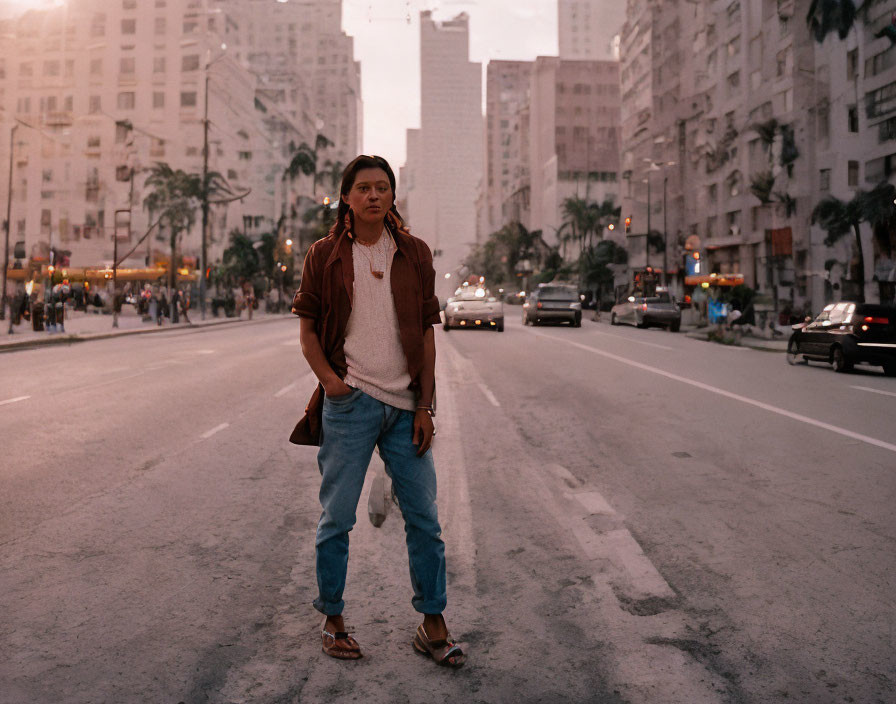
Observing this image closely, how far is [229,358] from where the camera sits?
71.1 feet

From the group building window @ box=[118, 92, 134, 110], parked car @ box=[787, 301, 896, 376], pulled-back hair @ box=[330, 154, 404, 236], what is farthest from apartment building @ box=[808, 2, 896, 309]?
building window @ box=[118, 92, 134, 110]

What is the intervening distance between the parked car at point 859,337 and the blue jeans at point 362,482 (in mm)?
17995

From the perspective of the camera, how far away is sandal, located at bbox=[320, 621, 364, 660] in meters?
3.69

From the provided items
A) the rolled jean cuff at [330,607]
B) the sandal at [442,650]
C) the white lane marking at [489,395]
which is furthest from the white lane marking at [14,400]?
the sandal at [442,650]

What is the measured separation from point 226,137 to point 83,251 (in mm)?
20706

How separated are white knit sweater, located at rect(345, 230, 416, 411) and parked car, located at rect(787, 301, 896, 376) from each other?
59.2 ft

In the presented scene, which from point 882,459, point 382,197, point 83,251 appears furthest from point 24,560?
point 83,251

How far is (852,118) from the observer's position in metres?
46.4

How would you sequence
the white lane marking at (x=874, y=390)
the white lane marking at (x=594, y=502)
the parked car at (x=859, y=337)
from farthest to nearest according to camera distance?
the parked car at (x=859, y=337) < the white lane marking at (x=874, y=390) < the white lane marking at (x=594, y=502)

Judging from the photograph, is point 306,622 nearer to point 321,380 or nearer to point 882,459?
point 321,380

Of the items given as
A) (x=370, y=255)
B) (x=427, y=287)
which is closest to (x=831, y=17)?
(x=427, y=287)

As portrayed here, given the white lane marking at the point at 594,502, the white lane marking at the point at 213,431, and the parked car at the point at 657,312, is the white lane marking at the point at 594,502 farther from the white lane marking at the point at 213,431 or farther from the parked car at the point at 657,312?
the parked car at the point at 657,312

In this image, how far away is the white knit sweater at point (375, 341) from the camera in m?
3.72

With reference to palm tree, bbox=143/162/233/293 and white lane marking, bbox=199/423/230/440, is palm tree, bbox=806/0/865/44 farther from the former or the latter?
palm tree, bbox=143/162/233/293
